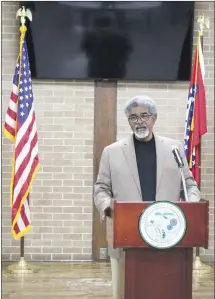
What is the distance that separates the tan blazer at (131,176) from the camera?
2752mm

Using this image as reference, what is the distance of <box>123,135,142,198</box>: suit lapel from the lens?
275 cm

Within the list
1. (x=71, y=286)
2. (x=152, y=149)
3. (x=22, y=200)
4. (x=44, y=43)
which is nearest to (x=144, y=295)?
(x=152, y=149)

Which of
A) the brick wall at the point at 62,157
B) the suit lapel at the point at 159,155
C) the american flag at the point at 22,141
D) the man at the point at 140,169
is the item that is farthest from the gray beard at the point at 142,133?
the brick wall at the point at 62,157

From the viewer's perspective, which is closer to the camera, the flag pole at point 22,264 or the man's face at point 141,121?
the man's face at point 141,121

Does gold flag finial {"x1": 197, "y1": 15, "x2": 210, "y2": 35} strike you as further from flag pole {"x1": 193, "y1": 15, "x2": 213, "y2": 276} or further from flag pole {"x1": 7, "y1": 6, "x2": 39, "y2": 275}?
flag pole {"x1": 7, "y1": 6, "x2": 39, "y2": 275}

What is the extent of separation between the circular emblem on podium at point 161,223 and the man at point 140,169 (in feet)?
1.26

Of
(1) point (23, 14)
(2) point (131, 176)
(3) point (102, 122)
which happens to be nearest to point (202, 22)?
(3) point (102, 122)

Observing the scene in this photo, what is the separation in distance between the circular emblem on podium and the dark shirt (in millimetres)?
450

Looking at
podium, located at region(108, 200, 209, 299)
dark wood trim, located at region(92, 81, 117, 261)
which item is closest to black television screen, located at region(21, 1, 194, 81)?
dark wood trim, located at region(92, 81, 117, 261)

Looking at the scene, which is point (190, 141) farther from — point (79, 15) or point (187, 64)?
point (79, 15)

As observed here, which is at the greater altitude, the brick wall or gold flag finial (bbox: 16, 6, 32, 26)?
gold flag finial (bbox: 16, 6, 32, 26)

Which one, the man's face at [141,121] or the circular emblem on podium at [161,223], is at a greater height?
the man's face at [141,121]

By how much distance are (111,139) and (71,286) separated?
1.65 meters

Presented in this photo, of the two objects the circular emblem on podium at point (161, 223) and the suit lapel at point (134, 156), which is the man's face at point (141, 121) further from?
the circular emblem on podium at point (161, 223)
